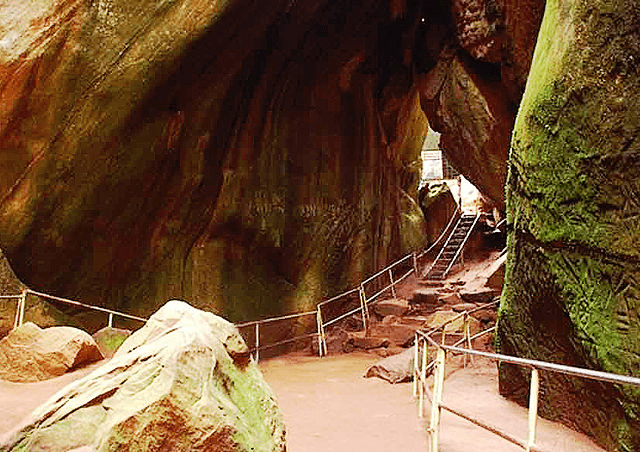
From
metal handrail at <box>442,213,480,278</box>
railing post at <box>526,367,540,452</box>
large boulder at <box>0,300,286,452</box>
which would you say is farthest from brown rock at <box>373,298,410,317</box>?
railing post at <box>526,367,540,452</box>

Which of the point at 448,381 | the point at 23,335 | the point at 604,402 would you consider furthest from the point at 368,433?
the point at 23,335

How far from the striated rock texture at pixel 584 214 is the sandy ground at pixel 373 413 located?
1.81ft

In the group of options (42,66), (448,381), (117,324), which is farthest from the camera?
(117,324)

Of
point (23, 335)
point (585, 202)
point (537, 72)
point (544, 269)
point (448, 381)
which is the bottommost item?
point (448, 381)

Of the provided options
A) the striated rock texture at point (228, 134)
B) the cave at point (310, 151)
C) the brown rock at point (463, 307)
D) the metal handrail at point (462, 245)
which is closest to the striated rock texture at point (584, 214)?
the cave at point (310, 151)

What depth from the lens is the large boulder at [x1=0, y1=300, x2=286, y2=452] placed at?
3.03m

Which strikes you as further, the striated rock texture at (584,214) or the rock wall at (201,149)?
the rock wall at (201,149)

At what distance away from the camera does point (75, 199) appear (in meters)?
8.16

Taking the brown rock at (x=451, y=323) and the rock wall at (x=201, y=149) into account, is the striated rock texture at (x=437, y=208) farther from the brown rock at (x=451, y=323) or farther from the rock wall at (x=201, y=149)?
the brown rock at (x=451, y=323)

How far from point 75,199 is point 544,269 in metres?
6.52

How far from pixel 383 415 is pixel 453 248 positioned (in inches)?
522

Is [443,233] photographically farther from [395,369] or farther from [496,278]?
[395,369]

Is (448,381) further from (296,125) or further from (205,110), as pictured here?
(296,125)

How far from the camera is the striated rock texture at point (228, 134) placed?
7555mm
